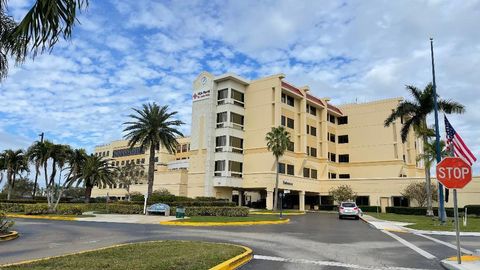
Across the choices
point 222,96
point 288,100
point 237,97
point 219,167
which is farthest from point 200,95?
point 288,100

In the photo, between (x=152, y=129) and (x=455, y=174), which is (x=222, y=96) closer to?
(x=152, y=129)

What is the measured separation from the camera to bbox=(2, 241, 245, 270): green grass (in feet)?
28.9

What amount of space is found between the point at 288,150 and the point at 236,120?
9.21 m

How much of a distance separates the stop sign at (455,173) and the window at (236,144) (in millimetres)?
48163

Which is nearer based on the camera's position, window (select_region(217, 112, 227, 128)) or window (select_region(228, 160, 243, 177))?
window (select_region(228, 160, 243, 177))

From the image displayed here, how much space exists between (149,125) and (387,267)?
38.0m

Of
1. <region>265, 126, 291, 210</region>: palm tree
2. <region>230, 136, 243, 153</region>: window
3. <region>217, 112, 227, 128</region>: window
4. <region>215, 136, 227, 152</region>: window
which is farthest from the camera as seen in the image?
<region>217, 112, 227, 128</region>: window

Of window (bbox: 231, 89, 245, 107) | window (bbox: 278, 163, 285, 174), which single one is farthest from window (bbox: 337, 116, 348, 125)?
window (bbox: 231, 89, 245, 107)

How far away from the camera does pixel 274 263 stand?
10828 millimetres

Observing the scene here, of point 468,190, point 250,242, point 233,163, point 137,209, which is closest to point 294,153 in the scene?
point 233,163

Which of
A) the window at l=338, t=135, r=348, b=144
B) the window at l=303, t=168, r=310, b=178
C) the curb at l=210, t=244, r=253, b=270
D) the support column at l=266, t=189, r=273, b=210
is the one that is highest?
the window at l=338, t=135, r=348, b=144

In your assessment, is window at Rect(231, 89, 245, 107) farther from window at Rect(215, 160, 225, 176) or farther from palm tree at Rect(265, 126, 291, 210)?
palm tree at Rect(265, 126, 291, 210)

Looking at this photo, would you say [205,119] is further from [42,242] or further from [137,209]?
[42,242]

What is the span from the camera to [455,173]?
10758mm
